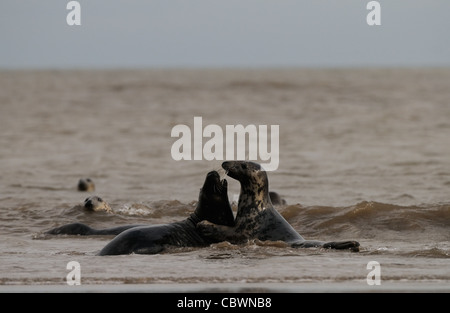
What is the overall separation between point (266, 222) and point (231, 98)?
32830mm

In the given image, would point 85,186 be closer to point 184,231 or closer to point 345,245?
point 184,231

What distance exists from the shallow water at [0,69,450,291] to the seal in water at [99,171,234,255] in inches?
6.3

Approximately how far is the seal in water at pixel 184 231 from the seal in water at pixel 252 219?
125mm

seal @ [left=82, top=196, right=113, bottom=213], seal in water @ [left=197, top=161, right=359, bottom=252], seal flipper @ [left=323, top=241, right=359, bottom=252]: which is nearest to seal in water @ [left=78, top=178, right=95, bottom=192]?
seal @ [left=82, top=196, right=113, bottom=213]

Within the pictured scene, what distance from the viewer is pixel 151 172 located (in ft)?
59.4

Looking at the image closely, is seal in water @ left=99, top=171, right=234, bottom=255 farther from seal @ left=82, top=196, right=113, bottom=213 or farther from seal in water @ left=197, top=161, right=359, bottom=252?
seal @ left=82, top=196, right=113, bottom=213

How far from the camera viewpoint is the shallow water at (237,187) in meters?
8.14

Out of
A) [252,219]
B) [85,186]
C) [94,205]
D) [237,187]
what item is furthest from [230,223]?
[85,186]

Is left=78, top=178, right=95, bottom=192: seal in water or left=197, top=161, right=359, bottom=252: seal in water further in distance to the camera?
left=78, top=178, right=95, bottom=192: seal in water

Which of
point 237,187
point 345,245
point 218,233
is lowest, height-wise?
point 345,245

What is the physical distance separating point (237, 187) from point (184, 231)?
6215 mm

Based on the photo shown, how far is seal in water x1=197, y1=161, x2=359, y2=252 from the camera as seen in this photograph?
9391 millimetres

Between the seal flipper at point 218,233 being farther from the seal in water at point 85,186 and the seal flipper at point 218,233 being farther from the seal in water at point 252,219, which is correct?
the seal in water at point 85,186

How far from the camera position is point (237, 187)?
1558 centimetres
